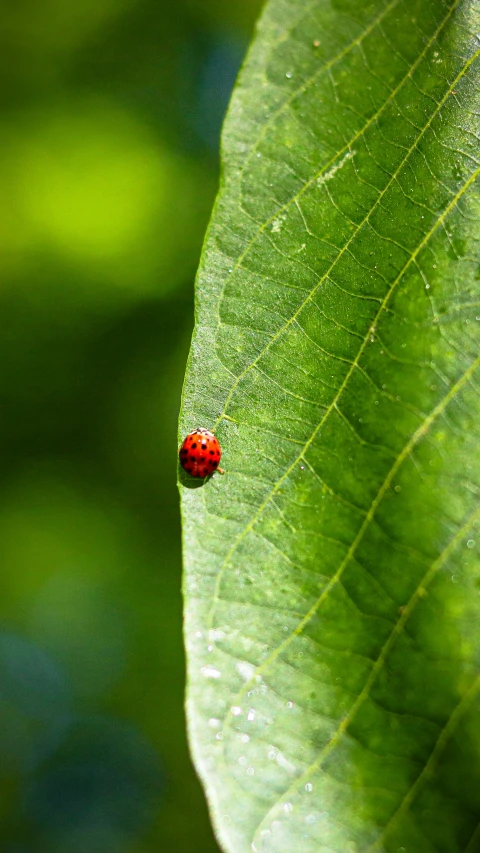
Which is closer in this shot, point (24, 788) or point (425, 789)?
point (425, 789)

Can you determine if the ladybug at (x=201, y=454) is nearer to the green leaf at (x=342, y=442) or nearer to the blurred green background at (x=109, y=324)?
the green leaf at (x=342, y=442)

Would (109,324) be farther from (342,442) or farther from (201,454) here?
(342,442)

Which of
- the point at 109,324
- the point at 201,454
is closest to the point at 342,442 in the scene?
the point at 201,454

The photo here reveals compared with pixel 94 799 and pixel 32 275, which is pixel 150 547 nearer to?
pixel 32 275

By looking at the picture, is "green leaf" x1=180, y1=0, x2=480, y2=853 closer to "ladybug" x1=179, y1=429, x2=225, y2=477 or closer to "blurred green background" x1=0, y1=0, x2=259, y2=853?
"ladybug" x1=179, y1=429, x2=225, y2=477

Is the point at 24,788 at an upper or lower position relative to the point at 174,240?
lower

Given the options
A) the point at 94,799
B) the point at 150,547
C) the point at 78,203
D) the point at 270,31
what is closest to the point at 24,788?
the point at 94,799

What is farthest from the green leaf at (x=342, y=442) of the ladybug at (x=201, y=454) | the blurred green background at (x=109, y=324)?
the blurred green background at (x=109, y=324)
